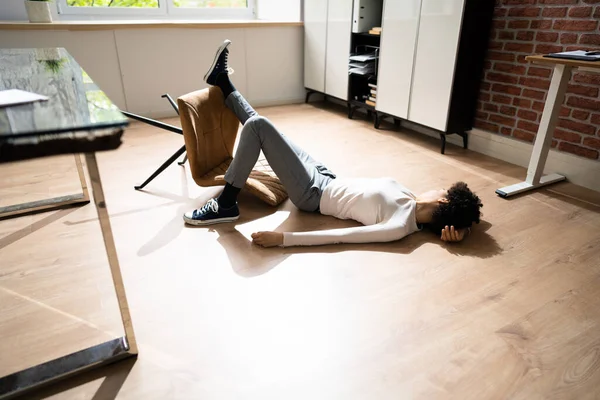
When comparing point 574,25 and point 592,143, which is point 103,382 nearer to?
point 592,143

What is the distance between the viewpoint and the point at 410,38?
10.3 ft

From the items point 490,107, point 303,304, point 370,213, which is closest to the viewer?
point 303,304

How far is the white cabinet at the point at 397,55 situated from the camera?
3.11 m

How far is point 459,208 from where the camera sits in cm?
182

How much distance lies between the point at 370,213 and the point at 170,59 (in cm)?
277

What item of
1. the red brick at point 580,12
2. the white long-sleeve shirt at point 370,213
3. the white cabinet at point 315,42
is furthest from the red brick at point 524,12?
the white cabinet at point 315,42

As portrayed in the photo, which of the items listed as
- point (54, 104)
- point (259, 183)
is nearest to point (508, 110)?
point (259, 183)

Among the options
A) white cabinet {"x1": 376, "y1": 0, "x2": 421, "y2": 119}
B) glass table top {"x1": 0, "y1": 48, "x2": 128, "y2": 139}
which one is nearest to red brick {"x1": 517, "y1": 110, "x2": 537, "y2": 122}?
white cabinet {"x1": 376, "y1": 0, "x2": 421, "y2": 119}

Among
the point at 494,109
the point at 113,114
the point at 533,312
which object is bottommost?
the point at 533,312

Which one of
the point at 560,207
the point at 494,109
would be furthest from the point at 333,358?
the point at 494,109

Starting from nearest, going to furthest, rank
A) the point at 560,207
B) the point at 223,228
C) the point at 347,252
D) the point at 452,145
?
the point at 347,252 < the point at 223,228 < the point at 560,207 < the point at 452,145

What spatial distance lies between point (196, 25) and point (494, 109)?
2610mm

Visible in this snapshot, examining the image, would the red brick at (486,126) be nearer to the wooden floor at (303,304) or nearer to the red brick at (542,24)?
the red brick at (542,24)

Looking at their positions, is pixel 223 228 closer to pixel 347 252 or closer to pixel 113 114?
pixel 347 252
